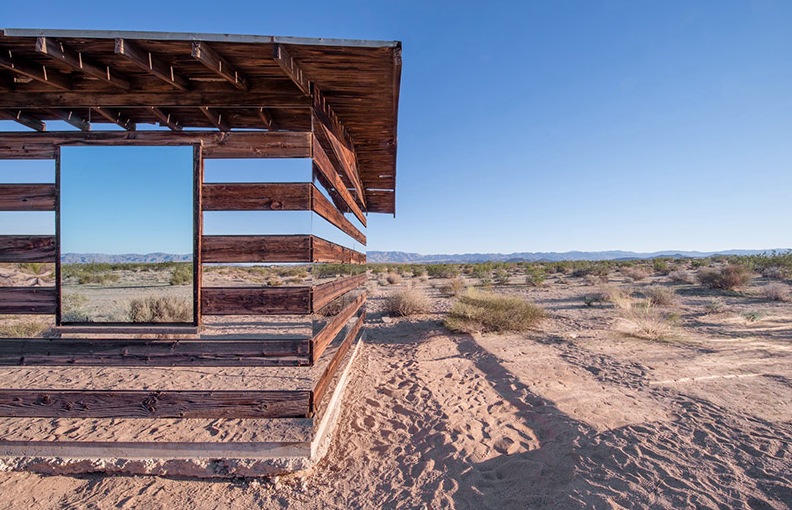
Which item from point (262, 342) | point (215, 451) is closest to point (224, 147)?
point (262, 342)

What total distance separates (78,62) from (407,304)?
9.73 metres

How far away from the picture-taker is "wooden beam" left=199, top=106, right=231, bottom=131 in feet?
12.6

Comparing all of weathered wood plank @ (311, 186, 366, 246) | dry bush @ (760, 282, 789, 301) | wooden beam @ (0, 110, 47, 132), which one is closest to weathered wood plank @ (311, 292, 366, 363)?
weathered wood plank @ (311, 186, 366, 246)

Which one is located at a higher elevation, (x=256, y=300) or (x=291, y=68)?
(x=291, y=68)

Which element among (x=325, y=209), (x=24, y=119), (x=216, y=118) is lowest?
(x=325, y=209)

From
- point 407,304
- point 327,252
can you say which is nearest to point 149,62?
point 327,252

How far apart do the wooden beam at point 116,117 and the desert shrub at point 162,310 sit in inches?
65.8

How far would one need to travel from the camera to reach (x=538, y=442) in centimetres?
363

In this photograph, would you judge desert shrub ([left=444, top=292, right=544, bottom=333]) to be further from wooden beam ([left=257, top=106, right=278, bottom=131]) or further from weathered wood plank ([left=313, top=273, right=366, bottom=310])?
wooden beam ([left=257, top=106, right=278, bottom=131])

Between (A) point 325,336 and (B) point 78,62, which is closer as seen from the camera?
(B) point 78,62

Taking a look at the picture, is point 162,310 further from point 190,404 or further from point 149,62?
point 149,62

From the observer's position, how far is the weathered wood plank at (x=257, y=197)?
3.30m

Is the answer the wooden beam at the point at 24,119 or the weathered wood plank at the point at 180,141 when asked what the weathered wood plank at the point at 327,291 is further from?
the wooden beam at the point at 24,119

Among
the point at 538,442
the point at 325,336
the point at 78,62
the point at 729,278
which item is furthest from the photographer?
the point at 729,278
